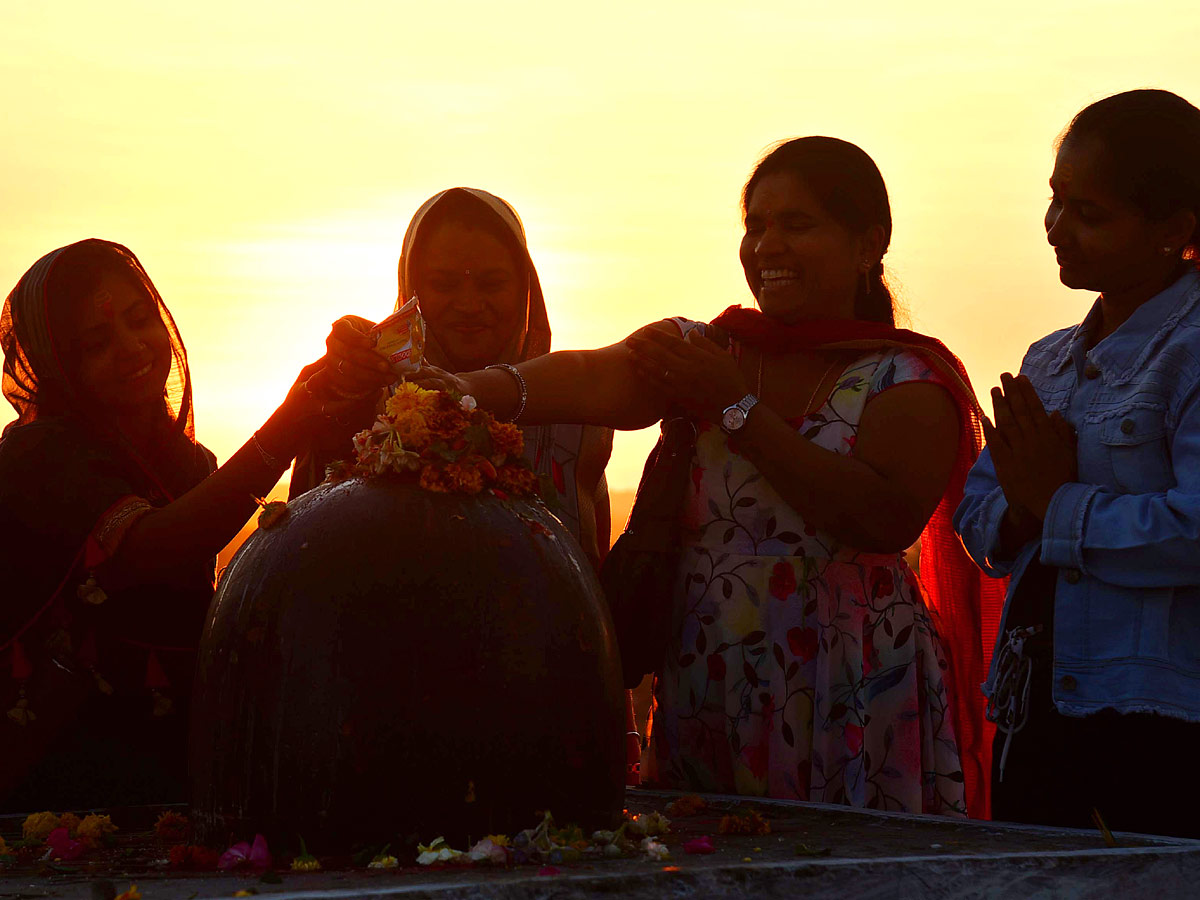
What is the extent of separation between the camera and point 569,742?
358 centimetres

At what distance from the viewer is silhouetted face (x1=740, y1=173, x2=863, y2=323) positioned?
15.7 feet

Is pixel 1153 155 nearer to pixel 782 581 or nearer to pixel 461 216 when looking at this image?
pixel 782 581

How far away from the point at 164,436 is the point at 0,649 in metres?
0.98

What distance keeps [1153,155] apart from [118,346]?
3474 mm

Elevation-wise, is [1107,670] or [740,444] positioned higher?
[740,444]

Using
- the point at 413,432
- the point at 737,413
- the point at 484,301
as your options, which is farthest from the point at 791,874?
the point at 484,301

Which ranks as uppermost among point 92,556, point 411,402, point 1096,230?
point 1096,230

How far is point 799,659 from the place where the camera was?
14.6 ft

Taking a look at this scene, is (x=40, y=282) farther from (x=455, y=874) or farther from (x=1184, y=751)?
(x=1184, y=751)

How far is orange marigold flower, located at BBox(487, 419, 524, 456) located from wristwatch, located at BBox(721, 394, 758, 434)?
798 mm

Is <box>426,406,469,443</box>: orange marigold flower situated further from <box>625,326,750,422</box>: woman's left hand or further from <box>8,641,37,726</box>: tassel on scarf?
<box>8,641,37,726</box>: tassel on scarf

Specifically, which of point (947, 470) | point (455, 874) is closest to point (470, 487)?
point (455, 874)

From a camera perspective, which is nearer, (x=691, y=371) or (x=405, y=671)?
(x=405, y=671)

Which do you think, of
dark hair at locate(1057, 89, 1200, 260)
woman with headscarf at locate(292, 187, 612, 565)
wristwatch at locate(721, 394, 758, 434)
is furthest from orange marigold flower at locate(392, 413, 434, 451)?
dark hair at locate(1057, 89, 1200, 260)
